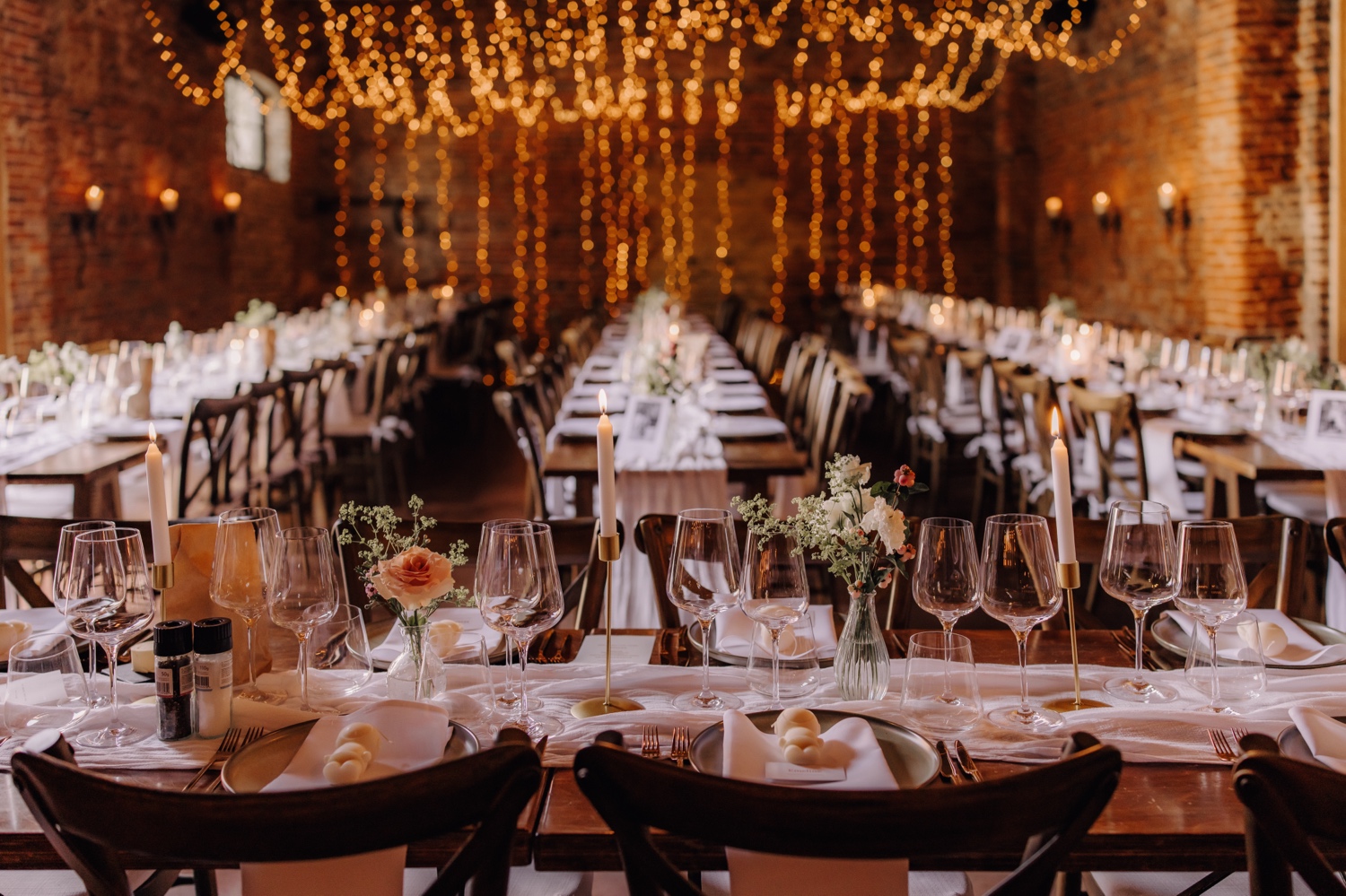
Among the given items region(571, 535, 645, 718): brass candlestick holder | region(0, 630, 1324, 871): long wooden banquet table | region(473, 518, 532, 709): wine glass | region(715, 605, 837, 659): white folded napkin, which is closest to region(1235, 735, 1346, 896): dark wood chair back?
region(0, 630, 1324, 871): long wooden banquet table

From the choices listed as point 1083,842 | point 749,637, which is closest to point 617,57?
point 749,637

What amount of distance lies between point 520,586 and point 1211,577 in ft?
3.15

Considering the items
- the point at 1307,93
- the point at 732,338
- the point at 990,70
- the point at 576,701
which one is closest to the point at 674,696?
the point at 576,701

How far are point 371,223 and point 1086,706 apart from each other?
12.3 meters

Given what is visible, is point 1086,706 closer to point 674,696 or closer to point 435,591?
point 674,696

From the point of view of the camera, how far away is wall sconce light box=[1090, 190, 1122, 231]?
10117mm

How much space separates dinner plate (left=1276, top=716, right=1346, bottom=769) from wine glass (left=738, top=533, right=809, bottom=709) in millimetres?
622

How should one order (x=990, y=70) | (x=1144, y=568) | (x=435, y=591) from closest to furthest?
(x=435, y=591)
(x=1144, y=568)
(x=990, y=70)

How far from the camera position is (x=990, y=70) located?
12445 mm

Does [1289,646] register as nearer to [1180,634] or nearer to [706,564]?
[1180,634]

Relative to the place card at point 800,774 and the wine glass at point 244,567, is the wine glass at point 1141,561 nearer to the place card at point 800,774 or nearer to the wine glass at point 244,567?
the place card at point 800,774

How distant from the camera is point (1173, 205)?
8.80 metres

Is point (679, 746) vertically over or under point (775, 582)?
under

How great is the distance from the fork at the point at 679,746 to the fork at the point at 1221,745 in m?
0.68
